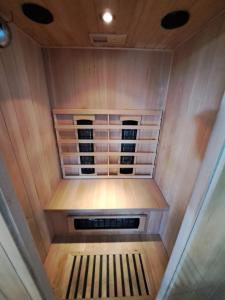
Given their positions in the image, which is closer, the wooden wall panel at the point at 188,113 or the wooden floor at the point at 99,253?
the wooden wall panel at the point at 188,113

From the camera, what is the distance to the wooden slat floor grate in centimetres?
116

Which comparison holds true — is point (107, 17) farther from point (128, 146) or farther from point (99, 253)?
point (99, 253)

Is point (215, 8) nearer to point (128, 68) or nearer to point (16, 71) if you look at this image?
point (128, 68)

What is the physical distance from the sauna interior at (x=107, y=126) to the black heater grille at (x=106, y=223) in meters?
0.01

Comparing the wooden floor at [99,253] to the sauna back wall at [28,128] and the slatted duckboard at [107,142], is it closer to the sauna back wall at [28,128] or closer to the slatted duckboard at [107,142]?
the sauna back wall at [28,128]

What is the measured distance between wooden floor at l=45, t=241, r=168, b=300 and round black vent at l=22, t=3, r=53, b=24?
1.94 meters

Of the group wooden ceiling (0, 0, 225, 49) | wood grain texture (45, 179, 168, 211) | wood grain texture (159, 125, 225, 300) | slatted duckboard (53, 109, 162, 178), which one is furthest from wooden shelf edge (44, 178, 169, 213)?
wooden ceiling (0, 0, 225, 49)

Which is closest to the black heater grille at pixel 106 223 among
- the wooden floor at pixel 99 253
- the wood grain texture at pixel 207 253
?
the wooden floor at pixel 99 253

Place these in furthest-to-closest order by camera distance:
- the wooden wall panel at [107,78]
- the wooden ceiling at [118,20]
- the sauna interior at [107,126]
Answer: the wooden wall panel at [107,78] → the sauna interior at [107,126] → the wooden ceiling at [118,20]

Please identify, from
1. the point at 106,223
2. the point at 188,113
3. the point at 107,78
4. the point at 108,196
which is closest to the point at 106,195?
the point at 108,196

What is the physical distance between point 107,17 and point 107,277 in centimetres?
198

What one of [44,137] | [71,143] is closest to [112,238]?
[71,143]

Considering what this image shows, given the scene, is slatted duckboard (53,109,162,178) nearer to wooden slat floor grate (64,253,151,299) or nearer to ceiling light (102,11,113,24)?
ceiling light (102,11,113,24)

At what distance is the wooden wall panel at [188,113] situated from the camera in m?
0.84
